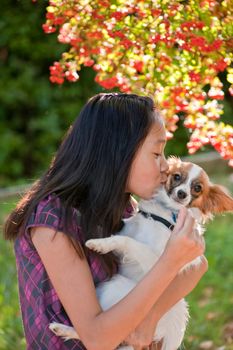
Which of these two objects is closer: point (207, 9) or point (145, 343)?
point (145, 343)

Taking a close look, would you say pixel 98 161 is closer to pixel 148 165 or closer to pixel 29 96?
pixel 148 165

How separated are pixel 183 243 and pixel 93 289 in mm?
316

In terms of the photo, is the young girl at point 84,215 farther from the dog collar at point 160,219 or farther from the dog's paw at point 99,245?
the dog collar at point 160,219

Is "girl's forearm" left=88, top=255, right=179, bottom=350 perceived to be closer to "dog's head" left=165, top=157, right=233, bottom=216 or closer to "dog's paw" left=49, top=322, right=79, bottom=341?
"dog's paw" left=49, top=322, right=79, bottom=341

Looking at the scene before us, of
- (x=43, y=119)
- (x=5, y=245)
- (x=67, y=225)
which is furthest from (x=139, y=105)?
(x=43, y=119)

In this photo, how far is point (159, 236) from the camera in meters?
3.00

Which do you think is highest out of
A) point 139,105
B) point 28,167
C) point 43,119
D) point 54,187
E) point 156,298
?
point 139,105

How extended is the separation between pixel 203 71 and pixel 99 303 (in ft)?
3.30

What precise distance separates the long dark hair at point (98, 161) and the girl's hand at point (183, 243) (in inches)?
11.2

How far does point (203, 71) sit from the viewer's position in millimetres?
3059

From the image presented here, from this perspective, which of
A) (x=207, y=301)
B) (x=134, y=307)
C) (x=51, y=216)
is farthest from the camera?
(x=207, y=301)

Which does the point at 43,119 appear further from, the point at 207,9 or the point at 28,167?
the point at 207,9

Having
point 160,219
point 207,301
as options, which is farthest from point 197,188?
point 207,301

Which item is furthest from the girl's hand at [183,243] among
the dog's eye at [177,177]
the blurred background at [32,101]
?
the blurred background at [32,101]
